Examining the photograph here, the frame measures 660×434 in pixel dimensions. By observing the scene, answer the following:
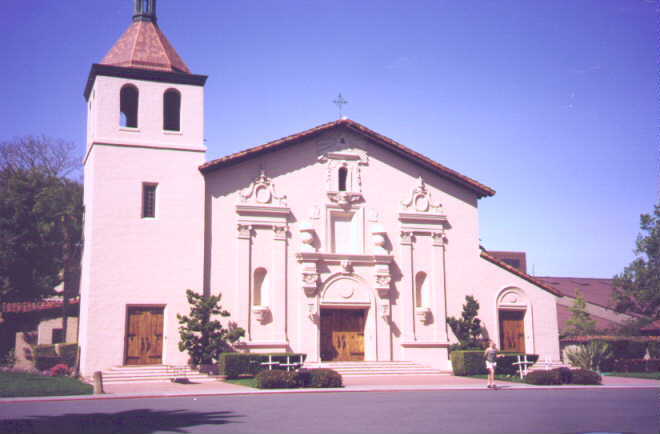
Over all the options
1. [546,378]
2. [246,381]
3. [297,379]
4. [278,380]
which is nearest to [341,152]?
[246,381]

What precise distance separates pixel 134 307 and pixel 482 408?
52.1ft

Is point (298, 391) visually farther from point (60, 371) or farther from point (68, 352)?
point (68, 352)

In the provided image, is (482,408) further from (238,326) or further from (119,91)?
(119,91)

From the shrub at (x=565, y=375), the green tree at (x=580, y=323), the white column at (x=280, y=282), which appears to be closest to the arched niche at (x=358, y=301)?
the white column at (x=280, y=282)

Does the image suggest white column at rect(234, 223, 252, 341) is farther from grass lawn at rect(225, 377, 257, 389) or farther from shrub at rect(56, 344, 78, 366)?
shrub at rect(56, 344, 78, 366)

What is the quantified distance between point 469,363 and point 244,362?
381 inches

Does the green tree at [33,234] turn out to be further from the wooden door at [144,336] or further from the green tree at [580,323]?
the green tree at [580,323]

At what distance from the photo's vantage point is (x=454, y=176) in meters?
33.8

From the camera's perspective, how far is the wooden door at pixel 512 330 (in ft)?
109

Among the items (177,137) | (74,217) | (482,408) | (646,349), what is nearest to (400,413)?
(482,408)

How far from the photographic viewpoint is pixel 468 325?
31438 millimetres

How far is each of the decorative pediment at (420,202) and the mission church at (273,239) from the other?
0.06 metres

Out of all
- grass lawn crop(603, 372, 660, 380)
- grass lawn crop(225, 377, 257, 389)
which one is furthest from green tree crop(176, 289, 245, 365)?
grass lawn crop(603, 372, 660, 380)

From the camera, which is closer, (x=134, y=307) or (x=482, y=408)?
(x=482, y=408)
